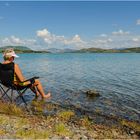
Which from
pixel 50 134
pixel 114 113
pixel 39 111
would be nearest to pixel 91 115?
pixel 114 113

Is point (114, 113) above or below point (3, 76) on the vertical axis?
below

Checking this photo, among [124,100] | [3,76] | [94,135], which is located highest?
[3,76]

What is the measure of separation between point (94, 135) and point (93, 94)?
10.9 meters

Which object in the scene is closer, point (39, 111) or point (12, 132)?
point (12, 132)

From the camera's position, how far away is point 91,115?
551 inches

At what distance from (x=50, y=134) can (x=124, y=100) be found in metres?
11.2

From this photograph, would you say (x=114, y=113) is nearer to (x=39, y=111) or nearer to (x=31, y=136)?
(x=39, y=111)

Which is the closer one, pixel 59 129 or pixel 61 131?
pixel 61 131

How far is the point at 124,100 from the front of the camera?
1869 cm

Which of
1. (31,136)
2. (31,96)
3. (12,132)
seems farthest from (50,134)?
(31,96)

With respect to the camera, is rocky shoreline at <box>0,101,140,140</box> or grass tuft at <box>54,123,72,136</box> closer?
rocky shoreline at <box>0,101,140,140</box>

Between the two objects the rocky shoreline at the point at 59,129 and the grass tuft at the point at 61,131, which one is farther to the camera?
the grass tuft at the point at 61,131

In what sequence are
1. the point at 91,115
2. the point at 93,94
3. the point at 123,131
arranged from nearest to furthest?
the point at 123,131 → the point at 91,115 → the point at 93,94

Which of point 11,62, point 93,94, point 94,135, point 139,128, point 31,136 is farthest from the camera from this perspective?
point 93,94
